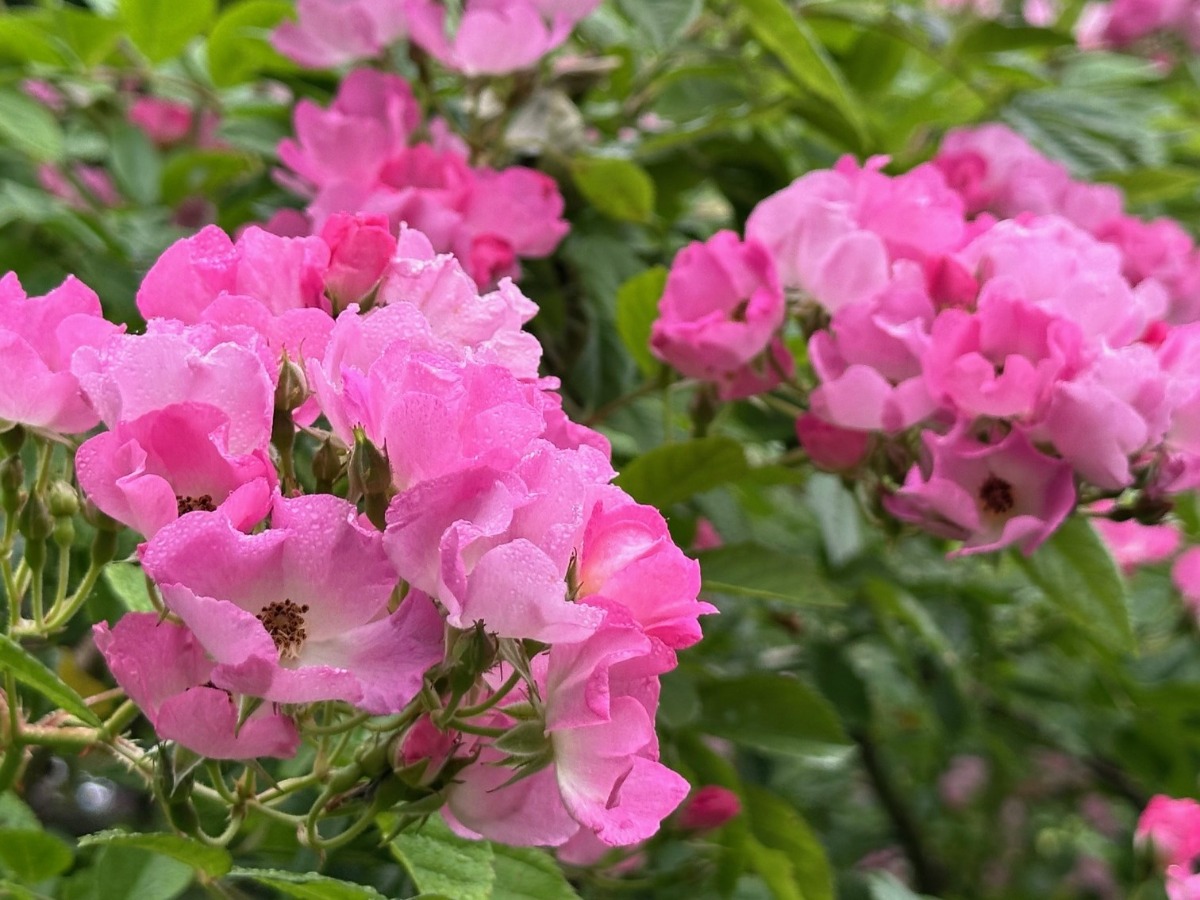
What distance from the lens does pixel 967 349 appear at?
670 mm

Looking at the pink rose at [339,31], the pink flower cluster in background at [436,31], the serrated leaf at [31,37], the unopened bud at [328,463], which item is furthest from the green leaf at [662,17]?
the unopened bud at [328,463]

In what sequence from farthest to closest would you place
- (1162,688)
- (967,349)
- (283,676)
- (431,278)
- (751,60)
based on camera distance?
1. (1162,688)
2. (751,60)
3. (967,349)
4. (431,278)
5. (283,676)

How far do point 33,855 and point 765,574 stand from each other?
42 centimetres

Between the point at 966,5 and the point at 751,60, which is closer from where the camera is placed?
the point at 751,60

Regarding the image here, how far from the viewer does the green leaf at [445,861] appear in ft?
1.63

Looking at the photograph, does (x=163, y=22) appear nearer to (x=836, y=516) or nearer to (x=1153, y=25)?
(x=836, y=516)

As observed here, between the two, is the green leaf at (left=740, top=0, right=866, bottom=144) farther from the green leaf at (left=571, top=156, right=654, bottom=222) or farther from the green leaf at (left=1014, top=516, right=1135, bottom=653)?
the green leaf at (left=1014, top=516, right=1135, bottom=653)

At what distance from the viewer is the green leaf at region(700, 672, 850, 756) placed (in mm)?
903

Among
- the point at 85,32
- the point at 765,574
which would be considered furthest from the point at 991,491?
the point at 85,32

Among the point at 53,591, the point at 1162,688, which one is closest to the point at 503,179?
the point at 53,591

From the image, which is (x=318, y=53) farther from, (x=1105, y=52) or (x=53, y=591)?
(x=1105, y=52)

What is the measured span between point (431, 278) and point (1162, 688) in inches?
43.1

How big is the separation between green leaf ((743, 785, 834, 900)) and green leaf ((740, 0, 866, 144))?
1.64 ft

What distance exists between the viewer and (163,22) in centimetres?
106
